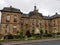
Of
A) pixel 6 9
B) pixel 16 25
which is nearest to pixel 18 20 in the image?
pixel 16 25

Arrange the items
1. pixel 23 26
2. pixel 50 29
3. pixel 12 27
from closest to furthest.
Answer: pixel 12 27
pixel 23 26
pixel 50 29

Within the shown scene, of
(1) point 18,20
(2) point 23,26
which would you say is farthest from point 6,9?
(2) point 23,26

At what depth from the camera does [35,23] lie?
187 feet

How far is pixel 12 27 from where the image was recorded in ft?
162

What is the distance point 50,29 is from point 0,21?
21.0 metres

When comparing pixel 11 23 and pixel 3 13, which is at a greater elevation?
pixel 3 13

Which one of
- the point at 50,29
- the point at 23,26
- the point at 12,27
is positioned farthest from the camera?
the point at 50,29

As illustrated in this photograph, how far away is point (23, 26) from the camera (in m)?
56.0

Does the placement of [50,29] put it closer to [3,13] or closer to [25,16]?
[25,16]

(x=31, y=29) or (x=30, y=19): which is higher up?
(x=30, y=19)

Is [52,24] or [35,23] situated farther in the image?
[52,24]

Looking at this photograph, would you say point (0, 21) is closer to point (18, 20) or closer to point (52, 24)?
point (18, 20)

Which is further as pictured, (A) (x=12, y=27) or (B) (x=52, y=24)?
(B) (x=52, y=24)

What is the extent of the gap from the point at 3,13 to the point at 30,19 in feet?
36.4
